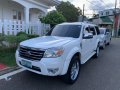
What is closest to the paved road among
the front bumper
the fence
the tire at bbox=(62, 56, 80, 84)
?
the tire at bbox=(62, 56, 80, 84)

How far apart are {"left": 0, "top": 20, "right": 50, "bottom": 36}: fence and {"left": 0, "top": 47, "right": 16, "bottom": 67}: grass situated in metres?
1.86

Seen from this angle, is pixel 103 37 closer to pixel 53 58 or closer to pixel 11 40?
pixel 11 40

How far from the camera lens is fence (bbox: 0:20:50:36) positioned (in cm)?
980

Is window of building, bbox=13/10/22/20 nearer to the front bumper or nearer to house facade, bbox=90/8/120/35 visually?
the front bumper

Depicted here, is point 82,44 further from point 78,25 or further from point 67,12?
point 67,12

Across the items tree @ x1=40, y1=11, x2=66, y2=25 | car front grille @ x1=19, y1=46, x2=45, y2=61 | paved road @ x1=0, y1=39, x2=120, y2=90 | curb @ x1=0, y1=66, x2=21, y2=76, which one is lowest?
paved road @ x1=0, y1=39, x2=120, y2=90

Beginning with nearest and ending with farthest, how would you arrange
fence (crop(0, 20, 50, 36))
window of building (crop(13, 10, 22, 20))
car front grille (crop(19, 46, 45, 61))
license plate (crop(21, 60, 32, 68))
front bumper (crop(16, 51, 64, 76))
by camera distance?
front bumper (crop(16, 51, 64, 76)) < car front grille (crop(19, 46, 45, 61)) < license plate (crop(21, 60, 32, 68)) < fence (crop(0, 20, 50, 36)) < window of building (crop(13, 10, 22, 20))

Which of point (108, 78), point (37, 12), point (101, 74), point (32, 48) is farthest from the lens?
point (37, 12)

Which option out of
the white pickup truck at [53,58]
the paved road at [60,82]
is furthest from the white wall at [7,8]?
the white pickup truck at [53,58]

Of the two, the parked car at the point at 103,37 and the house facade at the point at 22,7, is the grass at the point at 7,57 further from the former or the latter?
the parked car at the point at 103,37

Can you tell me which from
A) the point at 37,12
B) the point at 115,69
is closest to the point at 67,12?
the point at 37,12

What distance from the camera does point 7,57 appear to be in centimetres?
722

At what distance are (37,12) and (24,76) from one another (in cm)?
1253

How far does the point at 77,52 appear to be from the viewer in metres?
5.14
